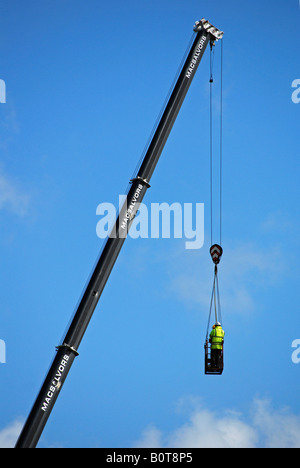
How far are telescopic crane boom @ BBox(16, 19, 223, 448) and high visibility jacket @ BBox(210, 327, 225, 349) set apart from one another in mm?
5120

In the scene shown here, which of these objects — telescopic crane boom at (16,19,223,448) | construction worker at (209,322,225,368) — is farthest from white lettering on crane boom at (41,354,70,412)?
construction worker at (209,322,225,368)

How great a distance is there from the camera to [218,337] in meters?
28.1

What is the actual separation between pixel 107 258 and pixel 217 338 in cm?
560

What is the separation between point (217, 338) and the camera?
28.0 meters

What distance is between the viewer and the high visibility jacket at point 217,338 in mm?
27953

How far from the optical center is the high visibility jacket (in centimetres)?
2795

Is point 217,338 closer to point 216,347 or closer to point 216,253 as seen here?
point 216,347

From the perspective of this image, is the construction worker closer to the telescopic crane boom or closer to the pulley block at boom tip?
the pulley block at boom tip

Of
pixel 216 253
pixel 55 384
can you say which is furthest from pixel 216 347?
pixel 55 384

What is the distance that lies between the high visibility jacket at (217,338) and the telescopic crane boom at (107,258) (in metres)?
5.12

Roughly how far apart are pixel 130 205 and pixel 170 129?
4434 millimetres
